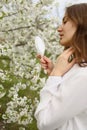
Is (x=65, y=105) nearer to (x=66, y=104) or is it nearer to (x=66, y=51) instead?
(x=66, y=104)

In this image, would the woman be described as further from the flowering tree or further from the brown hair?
the flowering tree

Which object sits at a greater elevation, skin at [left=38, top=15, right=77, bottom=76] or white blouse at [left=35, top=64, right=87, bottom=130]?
skin at [left=38, top=15, right=77, bottom=76]

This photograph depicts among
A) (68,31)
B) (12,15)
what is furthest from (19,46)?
(68,31)

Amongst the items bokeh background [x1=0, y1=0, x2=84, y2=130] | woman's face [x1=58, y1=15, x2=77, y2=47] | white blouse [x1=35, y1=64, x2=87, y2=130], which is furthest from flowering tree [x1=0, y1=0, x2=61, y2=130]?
white blouse [x1=35, y1=64, x2=87, y2=130]

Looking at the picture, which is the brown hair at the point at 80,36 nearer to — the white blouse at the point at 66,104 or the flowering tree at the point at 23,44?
the white blouse at the point at 66,104

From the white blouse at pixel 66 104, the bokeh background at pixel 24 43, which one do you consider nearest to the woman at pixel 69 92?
the white blouse at pixel 66 104

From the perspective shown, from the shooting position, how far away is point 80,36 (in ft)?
8.21

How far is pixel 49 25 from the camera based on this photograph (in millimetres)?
6156

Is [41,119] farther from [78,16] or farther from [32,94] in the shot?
[32,94]

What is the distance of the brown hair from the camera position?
2.49 meters

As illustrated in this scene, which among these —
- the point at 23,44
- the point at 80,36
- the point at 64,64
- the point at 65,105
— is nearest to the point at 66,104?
the point at 65,105

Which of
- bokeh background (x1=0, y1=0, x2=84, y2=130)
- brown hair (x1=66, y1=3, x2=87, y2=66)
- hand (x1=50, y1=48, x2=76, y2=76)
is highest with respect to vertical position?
brown hair (x1=66, y1=3, x2=87, y2=66)

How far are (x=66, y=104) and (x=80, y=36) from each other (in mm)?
449

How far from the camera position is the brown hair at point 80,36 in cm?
249
